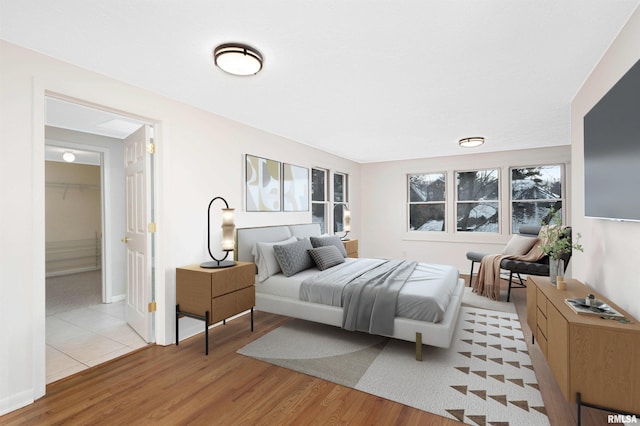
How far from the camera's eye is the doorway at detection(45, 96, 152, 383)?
2967 millimetres

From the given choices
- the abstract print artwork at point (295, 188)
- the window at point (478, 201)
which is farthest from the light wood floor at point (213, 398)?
the window at point (478, 201)

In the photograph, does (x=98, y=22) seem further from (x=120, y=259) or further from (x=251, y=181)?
(x=120, y=259)

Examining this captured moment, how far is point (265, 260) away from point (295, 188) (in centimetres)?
172

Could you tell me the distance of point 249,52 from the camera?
220cm

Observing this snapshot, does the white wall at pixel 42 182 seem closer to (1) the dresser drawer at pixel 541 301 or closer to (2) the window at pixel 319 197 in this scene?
(2) the window at pixel 319 197

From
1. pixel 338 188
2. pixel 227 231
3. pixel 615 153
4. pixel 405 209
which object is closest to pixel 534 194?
pixel 405 209

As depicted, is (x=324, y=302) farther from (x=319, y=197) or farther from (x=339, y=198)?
(x=339, y=198)

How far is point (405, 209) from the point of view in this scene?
6934 mm

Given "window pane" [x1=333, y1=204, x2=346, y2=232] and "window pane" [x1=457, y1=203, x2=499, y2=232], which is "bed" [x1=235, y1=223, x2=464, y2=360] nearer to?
"window pane" [x1=333, y1=204, x2=346, y2=232]

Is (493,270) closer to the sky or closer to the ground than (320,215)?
closer to the ground

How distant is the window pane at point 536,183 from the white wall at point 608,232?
116 inches

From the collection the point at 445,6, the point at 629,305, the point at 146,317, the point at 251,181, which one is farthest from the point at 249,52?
the point at 629,305

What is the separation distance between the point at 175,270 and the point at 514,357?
10.8 feet

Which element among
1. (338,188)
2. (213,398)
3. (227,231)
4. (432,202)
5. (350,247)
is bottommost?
(213,398)
